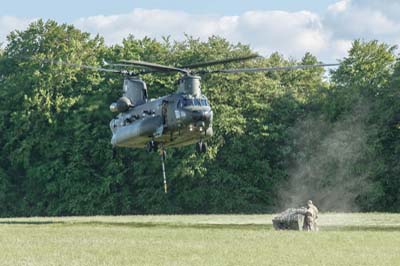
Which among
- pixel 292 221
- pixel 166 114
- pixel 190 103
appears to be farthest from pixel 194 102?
pixel 292 221

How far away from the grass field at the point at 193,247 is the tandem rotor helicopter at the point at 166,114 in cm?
452

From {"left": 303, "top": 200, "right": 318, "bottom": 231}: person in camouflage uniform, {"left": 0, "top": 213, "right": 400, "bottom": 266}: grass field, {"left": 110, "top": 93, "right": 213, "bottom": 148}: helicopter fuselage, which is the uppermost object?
{"left": 110, "top": 93, "right": 213, "bottom": 148}: helicopter fuselage

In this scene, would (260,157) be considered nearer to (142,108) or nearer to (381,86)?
(381,86)

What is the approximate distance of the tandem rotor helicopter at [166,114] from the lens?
35.1 m

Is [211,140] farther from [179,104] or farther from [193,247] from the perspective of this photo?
[193,247]

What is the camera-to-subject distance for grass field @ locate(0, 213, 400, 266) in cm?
2216

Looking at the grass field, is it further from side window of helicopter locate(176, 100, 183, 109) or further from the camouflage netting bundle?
side window of helicopter locate(176, 100, 183, 109)

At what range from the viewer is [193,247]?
25.6 m

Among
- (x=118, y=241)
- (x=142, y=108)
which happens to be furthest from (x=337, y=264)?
(x=142, y=108)

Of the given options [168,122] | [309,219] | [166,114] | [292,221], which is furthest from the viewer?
[166,114]

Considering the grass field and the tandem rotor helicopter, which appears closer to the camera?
the grass field

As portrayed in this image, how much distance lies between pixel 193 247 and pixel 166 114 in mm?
11500

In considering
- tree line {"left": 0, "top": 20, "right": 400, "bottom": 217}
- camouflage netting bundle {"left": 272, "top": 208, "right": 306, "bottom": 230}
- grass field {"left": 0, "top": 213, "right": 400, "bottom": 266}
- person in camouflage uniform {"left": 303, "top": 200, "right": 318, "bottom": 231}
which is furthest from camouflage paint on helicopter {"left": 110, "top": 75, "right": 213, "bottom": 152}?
tree line {"left": 0, "top": 20, "right": 400, "bottom": 217}

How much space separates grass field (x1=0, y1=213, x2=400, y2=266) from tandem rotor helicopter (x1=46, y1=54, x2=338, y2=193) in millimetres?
4517
